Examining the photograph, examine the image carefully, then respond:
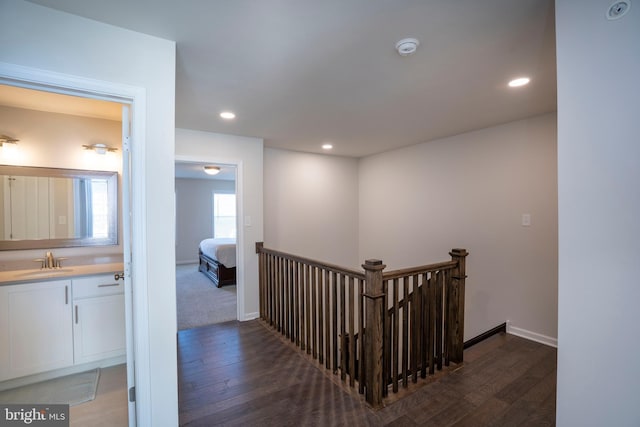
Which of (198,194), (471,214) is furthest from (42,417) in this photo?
(198,194)

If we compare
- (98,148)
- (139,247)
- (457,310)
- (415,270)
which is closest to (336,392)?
(415,270)

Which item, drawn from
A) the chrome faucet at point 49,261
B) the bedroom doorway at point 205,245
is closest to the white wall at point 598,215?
the bedroom doorway at point 205,245

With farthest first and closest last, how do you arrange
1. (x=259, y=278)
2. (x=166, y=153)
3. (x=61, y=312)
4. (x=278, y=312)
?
(x=259, y=278) < (x=278, y=312) < (x=61, y=312) < (x=166, y=153)

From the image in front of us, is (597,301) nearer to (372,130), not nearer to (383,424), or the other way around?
(383,424)

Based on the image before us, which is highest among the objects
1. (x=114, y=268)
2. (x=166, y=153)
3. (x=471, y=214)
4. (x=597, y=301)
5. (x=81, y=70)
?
(x=81, y=70)

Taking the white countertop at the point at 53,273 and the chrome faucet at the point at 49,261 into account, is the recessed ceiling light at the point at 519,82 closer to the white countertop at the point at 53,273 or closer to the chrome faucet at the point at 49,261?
the white countertop at the point at 53,273

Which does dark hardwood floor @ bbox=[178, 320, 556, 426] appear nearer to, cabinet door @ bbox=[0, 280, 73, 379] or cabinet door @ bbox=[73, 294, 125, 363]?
cabinet door @ bbox=[73, 294, 125, 363]

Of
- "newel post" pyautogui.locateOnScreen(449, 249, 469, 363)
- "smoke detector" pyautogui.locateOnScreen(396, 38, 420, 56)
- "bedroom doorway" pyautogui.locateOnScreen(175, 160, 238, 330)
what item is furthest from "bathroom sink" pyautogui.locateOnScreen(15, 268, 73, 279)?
"newel post" pyautogui.locateOnScreen(449, 249, 469, 363)

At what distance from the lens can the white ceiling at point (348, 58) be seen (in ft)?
4.40

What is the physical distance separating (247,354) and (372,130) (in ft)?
9.43

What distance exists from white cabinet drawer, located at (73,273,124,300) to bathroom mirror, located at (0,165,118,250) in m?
0.53

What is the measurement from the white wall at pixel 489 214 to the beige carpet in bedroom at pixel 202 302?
9.15 ft

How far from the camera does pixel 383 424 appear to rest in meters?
1.78

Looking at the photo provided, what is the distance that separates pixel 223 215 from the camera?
8.29 metres
